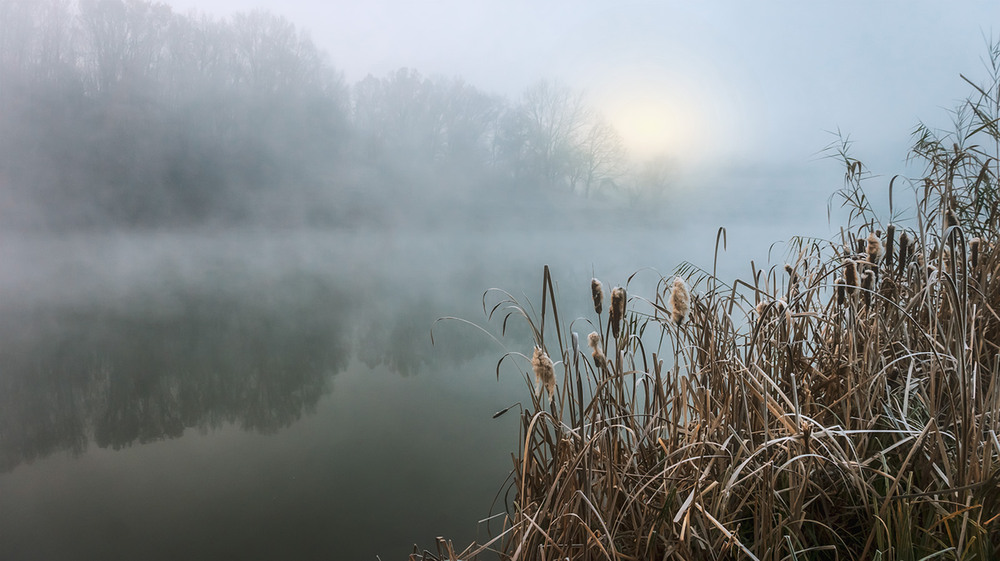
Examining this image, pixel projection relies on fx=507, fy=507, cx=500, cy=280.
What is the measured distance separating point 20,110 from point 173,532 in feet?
13.4

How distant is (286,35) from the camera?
455cm

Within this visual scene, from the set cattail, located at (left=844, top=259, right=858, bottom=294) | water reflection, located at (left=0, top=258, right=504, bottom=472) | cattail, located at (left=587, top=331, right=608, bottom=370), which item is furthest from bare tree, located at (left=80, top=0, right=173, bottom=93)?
cattail, located at (left=844, top=259, right=858, bottom=294)

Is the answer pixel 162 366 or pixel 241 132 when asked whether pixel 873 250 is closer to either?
pixel 162 366

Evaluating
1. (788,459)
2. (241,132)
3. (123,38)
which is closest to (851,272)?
(788,459)

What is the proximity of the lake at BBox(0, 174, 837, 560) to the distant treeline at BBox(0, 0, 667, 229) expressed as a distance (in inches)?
13.0

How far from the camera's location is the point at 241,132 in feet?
15.2

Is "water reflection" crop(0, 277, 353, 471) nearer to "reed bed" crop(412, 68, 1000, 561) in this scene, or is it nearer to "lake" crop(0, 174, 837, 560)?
"lake" crop(0, 174, 837, 560)

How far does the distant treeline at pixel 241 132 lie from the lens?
407 centimetres

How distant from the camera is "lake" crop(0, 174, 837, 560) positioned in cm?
187

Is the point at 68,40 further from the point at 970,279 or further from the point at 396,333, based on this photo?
the point at 970,279

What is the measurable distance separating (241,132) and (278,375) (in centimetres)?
272

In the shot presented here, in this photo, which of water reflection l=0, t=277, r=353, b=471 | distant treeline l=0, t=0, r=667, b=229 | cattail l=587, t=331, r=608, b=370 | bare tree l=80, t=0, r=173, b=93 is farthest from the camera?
bare tree l=80, t=0, r=173, b=93

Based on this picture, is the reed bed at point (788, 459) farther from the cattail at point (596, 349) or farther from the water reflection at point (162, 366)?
the water reflection at point (162, 366)

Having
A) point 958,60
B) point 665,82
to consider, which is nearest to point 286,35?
point 665,82
